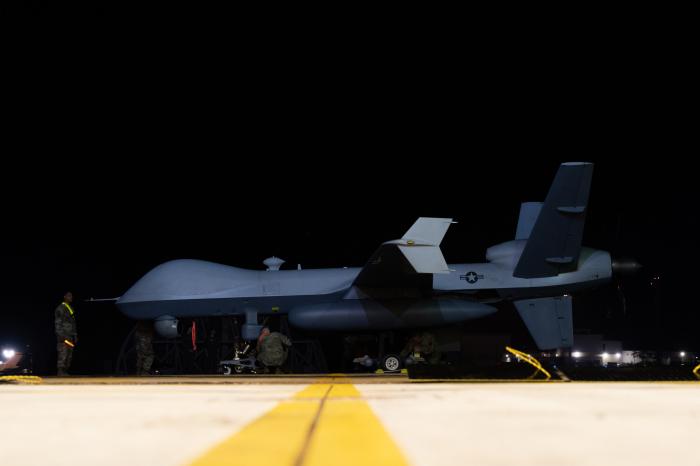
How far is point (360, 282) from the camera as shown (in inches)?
778

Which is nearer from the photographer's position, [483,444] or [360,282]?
[483,444]

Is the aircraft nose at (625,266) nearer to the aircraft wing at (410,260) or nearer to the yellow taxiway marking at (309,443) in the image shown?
the aircraft wing at (410,260)

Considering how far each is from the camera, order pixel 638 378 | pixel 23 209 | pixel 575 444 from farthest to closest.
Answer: pixel 23 209 < pixel 638 378 < pixel 575 444

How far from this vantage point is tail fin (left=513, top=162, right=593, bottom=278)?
17.3m

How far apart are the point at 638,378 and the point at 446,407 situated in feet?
20.8

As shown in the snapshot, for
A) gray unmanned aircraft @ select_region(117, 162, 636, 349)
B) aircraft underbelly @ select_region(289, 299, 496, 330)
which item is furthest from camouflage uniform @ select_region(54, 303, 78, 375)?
aircraft underbelly @ select_region(289, 299, 496, 330)

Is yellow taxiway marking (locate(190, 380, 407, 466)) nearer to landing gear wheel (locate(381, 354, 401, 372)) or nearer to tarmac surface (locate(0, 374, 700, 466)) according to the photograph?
tarmac surface (locate(0, 374, 700, 466))

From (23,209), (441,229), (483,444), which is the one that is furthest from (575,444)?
(23,209)

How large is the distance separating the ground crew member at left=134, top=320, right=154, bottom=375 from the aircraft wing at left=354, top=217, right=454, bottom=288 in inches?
271

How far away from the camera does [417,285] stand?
20.0 metres

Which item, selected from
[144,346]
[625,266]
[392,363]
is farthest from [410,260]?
[144,346]

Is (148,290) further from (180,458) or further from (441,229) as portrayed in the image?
(180,458)

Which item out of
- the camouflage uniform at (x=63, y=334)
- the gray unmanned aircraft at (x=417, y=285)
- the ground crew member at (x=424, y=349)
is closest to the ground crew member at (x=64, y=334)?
the camouflage uniform at (x=63, y=334)

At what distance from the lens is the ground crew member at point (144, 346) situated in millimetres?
20183
